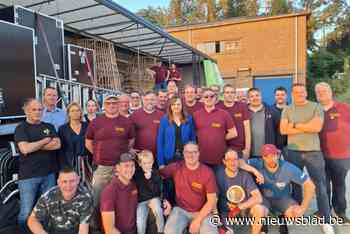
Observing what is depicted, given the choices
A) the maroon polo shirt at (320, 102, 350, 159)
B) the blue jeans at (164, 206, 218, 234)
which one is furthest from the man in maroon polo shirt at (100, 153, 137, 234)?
the maroon polo shirt at (320, 102, 350, 159)

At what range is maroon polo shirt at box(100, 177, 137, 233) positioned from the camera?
3.20m

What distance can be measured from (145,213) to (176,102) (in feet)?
3.85

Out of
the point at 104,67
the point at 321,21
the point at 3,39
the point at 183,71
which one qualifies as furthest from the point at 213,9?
the point at 3,39

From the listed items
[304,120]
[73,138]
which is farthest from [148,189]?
[304,120]

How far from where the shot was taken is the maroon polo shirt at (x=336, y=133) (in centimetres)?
403

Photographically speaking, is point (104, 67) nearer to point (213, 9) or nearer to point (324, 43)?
point (324, 43)

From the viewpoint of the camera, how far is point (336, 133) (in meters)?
4.06

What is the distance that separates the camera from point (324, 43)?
94.2 feet

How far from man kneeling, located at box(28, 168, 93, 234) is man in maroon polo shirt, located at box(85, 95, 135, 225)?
2.30 ft

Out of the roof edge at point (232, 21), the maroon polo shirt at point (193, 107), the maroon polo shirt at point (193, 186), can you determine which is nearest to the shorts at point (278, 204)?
the maroon polo shirt at point (193, 186)

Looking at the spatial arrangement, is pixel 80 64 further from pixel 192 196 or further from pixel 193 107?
pixel 192 196

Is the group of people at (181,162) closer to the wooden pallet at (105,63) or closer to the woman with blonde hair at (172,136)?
the woman with blonde hair at (172,136)

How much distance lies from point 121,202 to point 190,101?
161 cm

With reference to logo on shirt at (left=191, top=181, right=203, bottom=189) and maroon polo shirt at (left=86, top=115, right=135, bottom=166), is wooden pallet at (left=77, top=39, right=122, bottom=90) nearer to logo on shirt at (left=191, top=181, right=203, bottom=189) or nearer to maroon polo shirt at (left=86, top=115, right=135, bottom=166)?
maroon polo shirt at (left=86, top=115, right=135, bottom=166)
